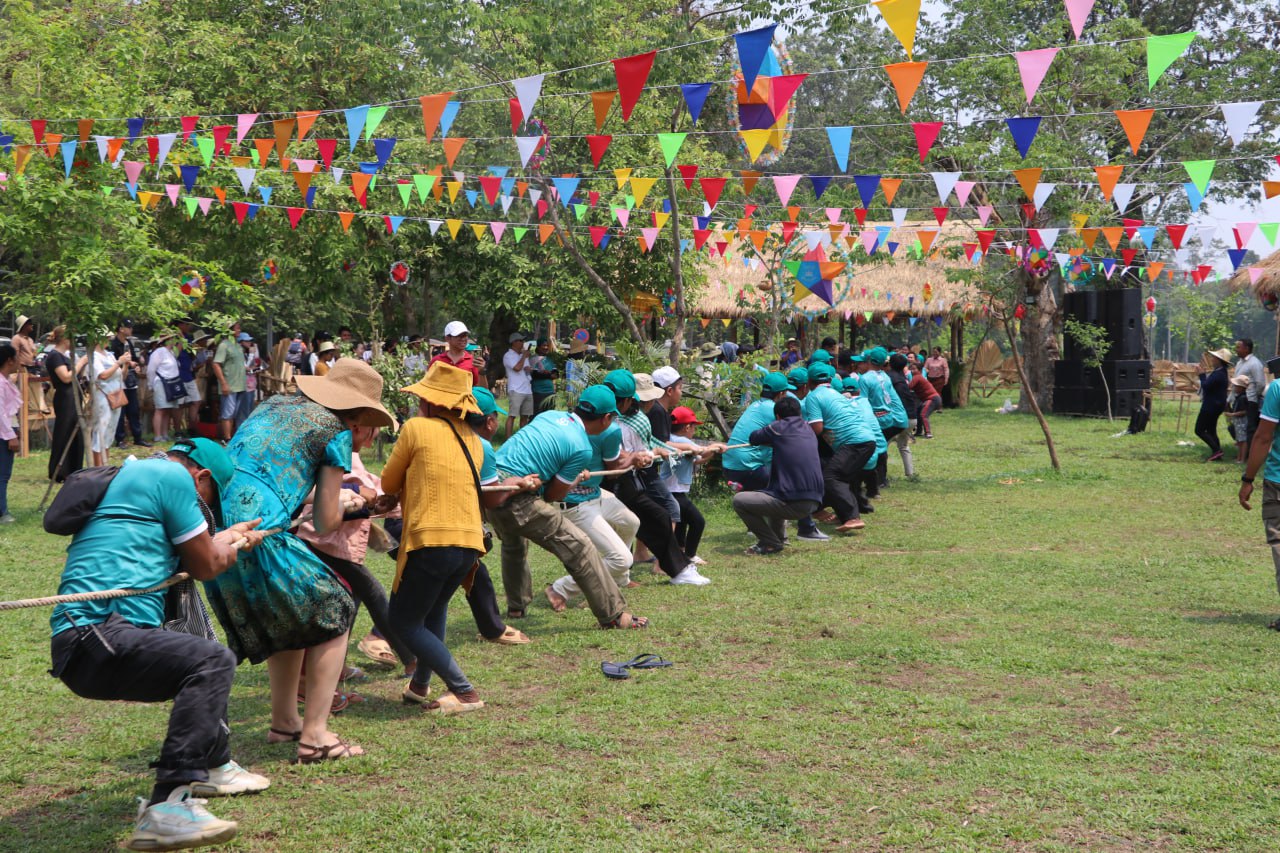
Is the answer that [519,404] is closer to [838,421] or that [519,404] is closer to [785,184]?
[785,184]

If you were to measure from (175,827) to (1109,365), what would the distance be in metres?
24.3

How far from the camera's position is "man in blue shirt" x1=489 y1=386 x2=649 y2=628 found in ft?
23.0

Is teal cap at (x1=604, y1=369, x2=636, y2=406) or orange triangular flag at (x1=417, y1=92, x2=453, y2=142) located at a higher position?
orange triangular flag at (x1=417, y1=92, x2=453, y2=142)

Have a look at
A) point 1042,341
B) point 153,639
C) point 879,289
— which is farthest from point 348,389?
point 879,289

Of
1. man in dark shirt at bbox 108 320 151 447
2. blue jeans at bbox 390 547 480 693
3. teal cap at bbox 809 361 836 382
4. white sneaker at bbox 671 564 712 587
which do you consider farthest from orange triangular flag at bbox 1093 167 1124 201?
man in dark shirt at bbox 108 320 151 447

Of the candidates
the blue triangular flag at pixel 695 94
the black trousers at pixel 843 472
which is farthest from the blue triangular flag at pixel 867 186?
the blue triangular flag at pixel 695 94

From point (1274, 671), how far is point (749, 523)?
4.47 meters

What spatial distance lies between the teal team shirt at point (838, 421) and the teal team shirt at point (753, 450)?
1084 mm

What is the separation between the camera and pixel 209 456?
13.8ft

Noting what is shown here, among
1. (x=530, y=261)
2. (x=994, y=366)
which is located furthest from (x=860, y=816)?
(x=994, y=366)

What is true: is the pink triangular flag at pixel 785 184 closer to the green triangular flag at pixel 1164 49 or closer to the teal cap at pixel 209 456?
the green triangular flag at pixel 1164 49

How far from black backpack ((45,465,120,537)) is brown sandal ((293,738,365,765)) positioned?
60.5 inches

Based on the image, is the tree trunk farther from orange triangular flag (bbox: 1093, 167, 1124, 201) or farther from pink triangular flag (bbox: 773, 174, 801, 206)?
orange triangular flag (bbox: 1093, 167, 1124, 201)

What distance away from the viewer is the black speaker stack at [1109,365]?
82.0 feet
